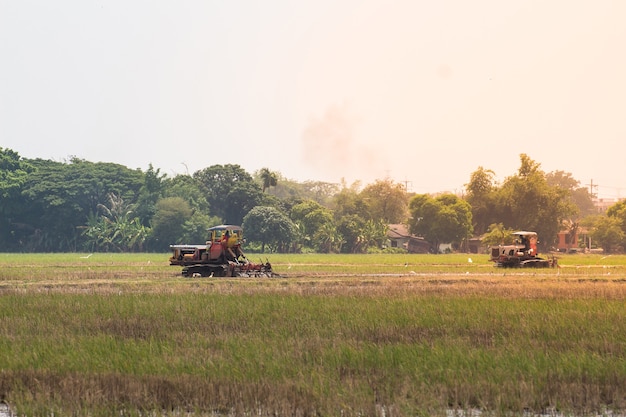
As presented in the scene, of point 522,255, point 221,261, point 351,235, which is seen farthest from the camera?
point 351,235

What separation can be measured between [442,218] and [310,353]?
109 m

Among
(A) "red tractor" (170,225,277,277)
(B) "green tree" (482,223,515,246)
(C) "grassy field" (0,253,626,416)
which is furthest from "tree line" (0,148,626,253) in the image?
(C) "grassy field" (0,253,626,416)

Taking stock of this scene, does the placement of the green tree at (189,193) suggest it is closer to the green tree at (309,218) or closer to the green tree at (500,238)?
the green tree at (309,218)

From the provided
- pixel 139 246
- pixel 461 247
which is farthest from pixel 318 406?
pixel 461 247

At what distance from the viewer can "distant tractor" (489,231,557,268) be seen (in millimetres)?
63688

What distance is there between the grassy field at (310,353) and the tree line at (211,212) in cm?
8927

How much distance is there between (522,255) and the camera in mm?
63844

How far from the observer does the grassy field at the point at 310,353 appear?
15.5 metres

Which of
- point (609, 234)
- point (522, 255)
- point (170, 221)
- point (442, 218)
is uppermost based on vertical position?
point (442, 218)

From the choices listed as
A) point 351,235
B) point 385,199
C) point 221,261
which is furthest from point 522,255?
point 385,199

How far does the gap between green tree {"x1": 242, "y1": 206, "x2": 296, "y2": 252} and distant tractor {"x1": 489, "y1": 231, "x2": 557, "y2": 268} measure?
198 ft

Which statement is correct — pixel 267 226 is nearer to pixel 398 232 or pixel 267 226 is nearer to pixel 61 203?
pixel 61 203

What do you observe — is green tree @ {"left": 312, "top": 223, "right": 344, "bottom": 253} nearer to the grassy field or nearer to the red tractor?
the red tractor

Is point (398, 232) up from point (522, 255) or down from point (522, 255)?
up
